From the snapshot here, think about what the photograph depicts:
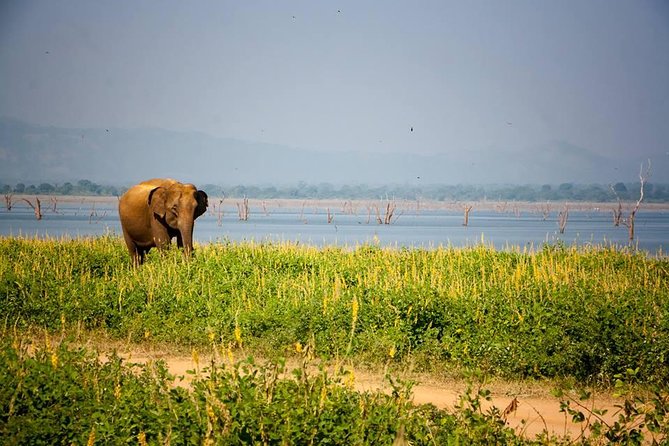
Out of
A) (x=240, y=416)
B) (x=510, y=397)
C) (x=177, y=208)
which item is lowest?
(x=510, y=397)

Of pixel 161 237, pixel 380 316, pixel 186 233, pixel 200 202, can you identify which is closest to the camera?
pixel 380 316

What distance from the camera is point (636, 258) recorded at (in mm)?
21219

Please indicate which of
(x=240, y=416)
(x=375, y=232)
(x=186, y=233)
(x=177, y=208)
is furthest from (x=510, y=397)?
(x=375, y=232)

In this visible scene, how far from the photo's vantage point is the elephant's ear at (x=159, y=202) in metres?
19.9

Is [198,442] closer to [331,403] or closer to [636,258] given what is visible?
[331,403]

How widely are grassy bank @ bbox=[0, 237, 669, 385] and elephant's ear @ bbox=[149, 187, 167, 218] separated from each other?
271cm

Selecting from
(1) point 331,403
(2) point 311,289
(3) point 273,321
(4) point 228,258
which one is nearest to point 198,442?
(1) point 331,403

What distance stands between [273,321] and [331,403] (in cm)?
615

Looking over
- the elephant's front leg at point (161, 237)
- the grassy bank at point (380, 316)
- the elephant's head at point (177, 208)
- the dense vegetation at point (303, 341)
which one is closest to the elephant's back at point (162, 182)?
the elephant's head at point (177, 208)

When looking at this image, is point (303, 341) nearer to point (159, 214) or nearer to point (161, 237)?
point (159, 214)

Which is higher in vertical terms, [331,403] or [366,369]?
[331,403]

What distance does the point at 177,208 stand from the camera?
19.8 meters

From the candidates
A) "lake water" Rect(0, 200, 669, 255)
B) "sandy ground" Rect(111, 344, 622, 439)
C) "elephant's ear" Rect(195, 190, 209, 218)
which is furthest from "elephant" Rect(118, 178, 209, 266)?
"sandy ground" Rect(111, 344, 622, 439)

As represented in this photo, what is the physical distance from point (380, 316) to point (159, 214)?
8.90m
